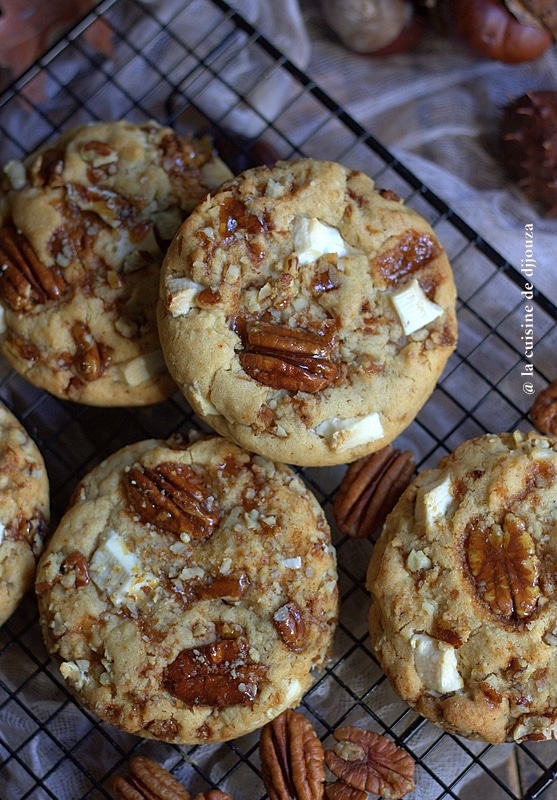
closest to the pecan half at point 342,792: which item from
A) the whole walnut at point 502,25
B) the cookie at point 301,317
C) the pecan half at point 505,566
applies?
the pecan half at point 505,566

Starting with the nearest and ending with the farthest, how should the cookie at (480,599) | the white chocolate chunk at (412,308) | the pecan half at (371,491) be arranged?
the cookie at (480,599) → the white chocolate chunk at (412,308) → the pecan half at (371,491)

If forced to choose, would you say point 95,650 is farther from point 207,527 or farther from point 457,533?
point 457,533

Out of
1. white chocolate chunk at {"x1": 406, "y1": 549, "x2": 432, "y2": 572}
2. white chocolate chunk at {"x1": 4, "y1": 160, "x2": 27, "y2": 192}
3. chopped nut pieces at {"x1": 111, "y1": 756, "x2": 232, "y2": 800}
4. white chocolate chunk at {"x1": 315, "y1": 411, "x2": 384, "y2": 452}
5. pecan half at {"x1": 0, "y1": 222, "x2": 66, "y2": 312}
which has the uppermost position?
white chocolate chunk at {"x1": 4, "y1": 160, "x2": 27, "y2": 192}

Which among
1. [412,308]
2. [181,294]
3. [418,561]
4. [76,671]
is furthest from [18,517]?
[412,308]

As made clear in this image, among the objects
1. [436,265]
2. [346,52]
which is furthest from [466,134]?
[436,265]

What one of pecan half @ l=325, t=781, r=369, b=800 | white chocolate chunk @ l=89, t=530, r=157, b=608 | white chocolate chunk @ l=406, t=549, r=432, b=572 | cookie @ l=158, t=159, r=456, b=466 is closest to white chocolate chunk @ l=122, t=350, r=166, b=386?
cookie @ l=158, t=159, r=456, b=466

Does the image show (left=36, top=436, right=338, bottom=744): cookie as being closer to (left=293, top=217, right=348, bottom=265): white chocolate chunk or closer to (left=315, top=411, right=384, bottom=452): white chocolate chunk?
(left=315, top=411, right=384, bottom=452): white chocolate chunk

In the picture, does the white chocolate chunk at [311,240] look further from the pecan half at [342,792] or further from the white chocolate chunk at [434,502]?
the pecan half at [342,792]
